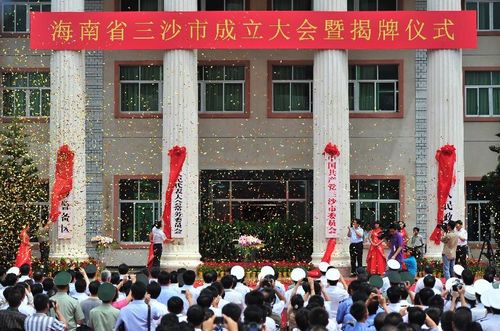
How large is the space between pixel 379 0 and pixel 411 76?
8.15ft

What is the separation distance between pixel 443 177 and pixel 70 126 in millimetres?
9830

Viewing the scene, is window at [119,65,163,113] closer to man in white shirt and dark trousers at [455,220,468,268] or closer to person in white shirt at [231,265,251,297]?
man in white shirt and dark trousers at [455,220,468,268]

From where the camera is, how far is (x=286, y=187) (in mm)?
32750

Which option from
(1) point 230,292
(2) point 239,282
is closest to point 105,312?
(1) point 230,292

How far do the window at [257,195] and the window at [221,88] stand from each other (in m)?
1.98

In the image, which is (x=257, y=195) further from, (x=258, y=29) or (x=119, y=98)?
(x=258, y=29)

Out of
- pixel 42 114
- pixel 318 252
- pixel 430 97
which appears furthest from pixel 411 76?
pixel 42 114

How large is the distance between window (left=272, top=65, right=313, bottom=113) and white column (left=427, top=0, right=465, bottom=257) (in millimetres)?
4747

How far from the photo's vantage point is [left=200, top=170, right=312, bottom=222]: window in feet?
107

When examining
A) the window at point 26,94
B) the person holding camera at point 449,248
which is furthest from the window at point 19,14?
the person holding camera at point 449,248

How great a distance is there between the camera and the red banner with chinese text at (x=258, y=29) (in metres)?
28.8

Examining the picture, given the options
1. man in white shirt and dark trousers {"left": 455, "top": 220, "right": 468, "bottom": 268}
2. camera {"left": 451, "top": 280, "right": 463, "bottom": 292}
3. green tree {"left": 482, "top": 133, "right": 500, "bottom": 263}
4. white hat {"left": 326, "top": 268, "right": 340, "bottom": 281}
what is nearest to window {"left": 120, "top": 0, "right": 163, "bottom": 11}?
green tree {"left": 482, "top": 133, "right": 500, "bottom": 263}

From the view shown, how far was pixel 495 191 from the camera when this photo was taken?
101 feet

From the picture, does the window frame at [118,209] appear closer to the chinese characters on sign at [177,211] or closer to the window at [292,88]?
the chinese characters on sign at [177,211]
